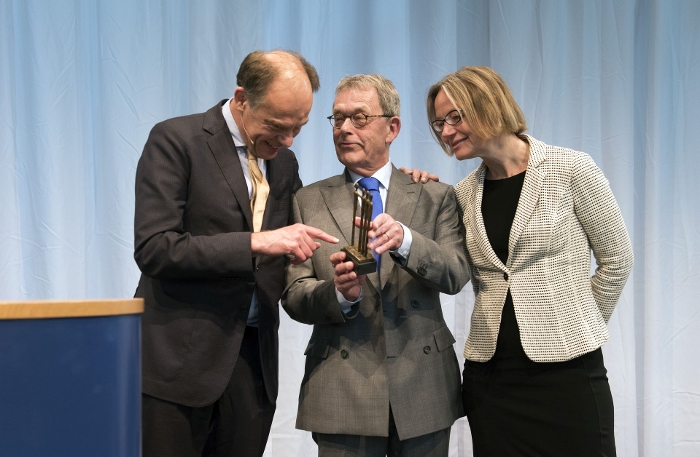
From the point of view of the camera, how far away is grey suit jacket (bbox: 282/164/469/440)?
6.36 feet

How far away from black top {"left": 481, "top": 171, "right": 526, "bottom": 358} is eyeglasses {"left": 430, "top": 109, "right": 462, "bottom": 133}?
8.5 inches

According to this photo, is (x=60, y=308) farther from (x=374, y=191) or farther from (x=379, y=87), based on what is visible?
(x=379, y=87)

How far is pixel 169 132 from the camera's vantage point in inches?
77.3

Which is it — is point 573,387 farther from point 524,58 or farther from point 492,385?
point 524,58

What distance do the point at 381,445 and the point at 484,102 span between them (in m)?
1.00

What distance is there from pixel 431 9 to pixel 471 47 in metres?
0.27

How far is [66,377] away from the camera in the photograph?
99cm

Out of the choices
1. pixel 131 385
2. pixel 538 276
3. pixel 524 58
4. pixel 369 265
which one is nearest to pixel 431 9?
pixel 524 58

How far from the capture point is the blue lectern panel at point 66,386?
3.13ft

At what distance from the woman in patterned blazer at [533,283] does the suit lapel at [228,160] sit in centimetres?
63

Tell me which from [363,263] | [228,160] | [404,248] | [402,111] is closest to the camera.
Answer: [363,263]

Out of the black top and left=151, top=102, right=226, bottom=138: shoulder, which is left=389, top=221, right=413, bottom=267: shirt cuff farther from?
left=151, top=102, right=226, bottom=138: shoulder

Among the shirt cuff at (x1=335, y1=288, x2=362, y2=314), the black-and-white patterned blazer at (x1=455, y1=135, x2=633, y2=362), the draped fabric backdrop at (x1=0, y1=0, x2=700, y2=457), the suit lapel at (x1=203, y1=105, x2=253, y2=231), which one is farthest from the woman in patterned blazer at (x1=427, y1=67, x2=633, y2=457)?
the draped fabric backdrop at (x1=0, y1=0, x2=700, y2=457)

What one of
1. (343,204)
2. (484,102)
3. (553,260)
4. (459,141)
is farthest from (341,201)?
(553,260)
